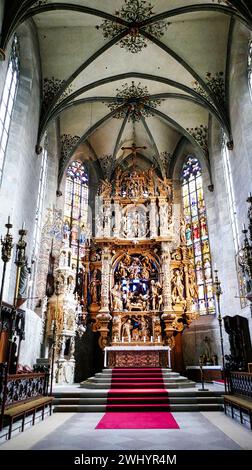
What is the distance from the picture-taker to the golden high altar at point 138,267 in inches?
623

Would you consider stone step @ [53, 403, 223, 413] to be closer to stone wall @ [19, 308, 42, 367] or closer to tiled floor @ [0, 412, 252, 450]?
tiled floor @ [0, 412, 252, 450]

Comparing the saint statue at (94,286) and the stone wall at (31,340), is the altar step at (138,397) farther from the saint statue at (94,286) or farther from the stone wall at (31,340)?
the saint statue at (94,286)

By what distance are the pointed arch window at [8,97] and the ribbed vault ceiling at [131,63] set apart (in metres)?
1.78

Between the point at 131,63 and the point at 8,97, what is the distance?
6.23m

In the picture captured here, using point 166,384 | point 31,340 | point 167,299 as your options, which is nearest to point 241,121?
point 167,299

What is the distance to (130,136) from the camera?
68.8ft

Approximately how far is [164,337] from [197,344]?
5.93ft

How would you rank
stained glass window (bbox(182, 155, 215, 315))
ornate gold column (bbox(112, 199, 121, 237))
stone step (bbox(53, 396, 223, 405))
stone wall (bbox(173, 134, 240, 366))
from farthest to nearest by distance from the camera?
ornate gold column (bbox(112, 199, 121, 237)) → stained glass window (bbox(182, 155, 215, 315)) → stone wall (bbox(173, 134, 240, 366)) → stone step (bbox(53, 396, 223, 405))

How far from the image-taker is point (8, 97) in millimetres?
12453

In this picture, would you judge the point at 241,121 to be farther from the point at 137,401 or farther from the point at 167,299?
the point at 137,401

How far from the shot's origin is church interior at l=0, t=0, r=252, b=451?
1048cm

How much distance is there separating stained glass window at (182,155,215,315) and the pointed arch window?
33.8 feet

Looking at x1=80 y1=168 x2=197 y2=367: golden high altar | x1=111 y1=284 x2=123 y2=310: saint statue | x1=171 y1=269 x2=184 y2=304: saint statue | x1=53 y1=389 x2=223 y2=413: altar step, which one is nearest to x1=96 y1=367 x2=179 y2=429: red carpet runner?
x1=53 y1=389 x2=223 y2=413: altar step
